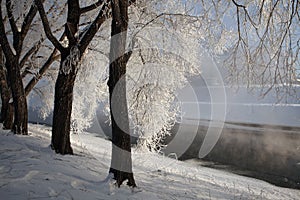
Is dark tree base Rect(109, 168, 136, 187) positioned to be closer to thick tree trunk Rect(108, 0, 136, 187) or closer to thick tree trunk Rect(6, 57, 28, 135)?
thick tree trunk Rect(108, 0, 136, 187)

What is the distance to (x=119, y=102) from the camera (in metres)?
4.17

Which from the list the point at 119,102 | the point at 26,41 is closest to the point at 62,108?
the point at 119,102

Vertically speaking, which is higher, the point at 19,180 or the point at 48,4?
the point at 48,4

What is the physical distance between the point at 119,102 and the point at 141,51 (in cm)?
470

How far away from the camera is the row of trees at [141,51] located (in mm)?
4188

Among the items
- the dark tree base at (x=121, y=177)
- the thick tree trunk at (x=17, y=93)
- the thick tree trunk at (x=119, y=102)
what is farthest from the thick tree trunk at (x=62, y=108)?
the thick tree trunk at (x=17, y=93)

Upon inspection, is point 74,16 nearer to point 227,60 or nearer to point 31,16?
point 31,16

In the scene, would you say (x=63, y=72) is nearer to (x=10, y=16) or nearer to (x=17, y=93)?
(x=17, y=93)

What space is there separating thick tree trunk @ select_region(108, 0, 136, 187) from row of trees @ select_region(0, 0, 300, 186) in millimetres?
15

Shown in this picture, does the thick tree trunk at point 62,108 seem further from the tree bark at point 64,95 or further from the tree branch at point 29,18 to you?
the tree branch at point 29,18

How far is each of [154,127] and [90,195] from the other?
6544 millimetres

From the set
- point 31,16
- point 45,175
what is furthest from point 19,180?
point 31,16

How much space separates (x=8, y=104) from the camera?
8617 mm

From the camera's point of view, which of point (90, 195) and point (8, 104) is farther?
point (8, 104)
